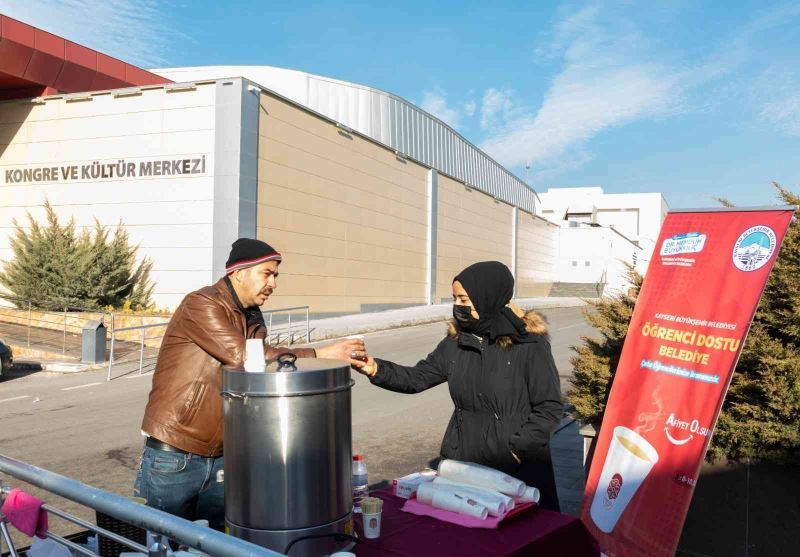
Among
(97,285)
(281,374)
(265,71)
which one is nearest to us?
(281,374)

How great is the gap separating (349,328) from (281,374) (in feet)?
65.2

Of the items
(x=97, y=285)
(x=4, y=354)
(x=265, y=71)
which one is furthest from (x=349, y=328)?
(x=265, y=71)

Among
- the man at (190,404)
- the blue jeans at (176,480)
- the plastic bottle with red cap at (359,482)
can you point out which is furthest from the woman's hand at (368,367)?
the blue jeans at (176,480)

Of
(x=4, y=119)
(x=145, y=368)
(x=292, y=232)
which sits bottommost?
(x=145, y=368)

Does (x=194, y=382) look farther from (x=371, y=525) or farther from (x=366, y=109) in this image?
(x=366, y=109)

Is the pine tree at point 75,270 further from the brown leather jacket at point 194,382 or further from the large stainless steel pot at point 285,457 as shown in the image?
the large stainless steel pot at point 285,457

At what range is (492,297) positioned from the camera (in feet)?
11.1

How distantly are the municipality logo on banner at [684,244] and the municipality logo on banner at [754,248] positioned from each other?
0.24 meters

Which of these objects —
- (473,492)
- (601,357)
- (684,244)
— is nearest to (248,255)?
(473,492)

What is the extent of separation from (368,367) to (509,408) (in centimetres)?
74

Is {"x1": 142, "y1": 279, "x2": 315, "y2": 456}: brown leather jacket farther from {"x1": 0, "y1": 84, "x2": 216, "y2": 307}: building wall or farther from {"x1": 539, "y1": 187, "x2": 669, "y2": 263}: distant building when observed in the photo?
{"x1": 539, "y1": 187, "x2": 669, "y2": 263}: distant building

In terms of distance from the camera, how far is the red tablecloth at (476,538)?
7.56ft

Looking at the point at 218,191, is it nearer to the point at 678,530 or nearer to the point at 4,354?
the point at 4,354

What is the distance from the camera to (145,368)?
14.6 metres
